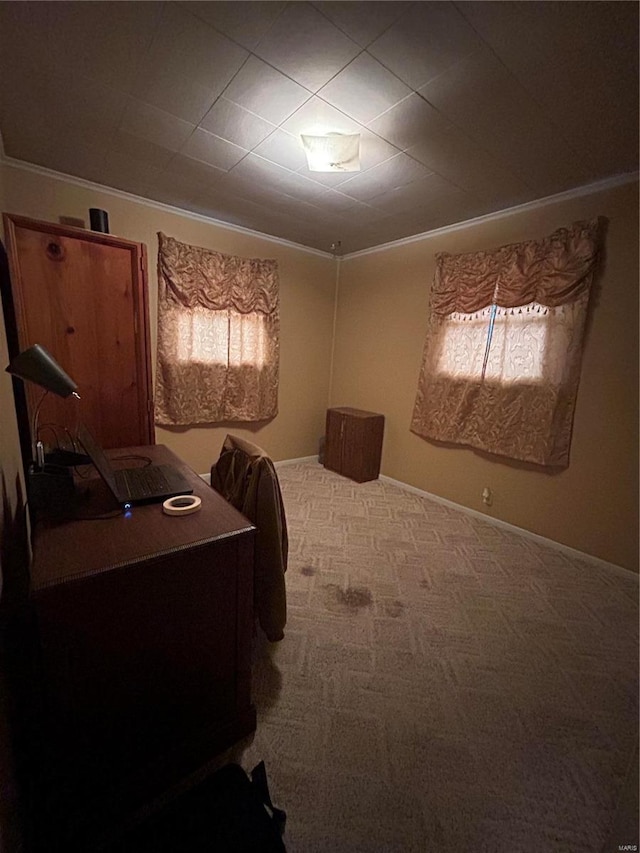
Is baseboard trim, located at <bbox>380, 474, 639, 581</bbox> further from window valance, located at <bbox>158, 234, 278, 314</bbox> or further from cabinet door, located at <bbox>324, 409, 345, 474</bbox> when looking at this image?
window valance, located at <bbox>158, 234, 278, 314</bbox>

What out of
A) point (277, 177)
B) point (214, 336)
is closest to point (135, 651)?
point (277, 177)

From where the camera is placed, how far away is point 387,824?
0.97m

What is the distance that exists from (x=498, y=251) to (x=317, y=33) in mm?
1947

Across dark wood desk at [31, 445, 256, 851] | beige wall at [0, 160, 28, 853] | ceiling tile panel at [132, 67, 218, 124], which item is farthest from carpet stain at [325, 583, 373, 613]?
ceiling tile panel at [132, 67, 218, 124]

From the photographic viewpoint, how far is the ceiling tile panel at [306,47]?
3.86 feet

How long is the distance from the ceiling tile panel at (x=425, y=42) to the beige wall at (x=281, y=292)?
2.22m

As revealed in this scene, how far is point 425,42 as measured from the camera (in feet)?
4.09

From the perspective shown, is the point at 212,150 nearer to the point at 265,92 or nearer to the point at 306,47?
the point at 265,92

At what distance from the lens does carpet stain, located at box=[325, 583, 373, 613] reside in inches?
71.6

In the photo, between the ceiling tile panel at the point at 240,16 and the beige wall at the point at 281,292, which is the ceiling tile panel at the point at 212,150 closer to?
the ceiling tile panel at the point at 240,16

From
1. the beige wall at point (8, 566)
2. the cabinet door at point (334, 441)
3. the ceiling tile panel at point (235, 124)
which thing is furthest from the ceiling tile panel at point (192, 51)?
the cabinet door at point (334, 441)

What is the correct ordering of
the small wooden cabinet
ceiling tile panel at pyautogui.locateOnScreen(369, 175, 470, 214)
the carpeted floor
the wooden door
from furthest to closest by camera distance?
the small wooden cabinet
ceiling tile panel at pyautogui.locateOnScreen(369, 175, 470, 214)
the wooden door
the carpeted floor

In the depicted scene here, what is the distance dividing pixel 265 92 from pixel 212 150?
63 cm

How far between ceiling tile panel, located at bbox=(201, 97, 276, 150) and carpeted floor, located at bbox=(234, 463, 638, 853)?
253cm
